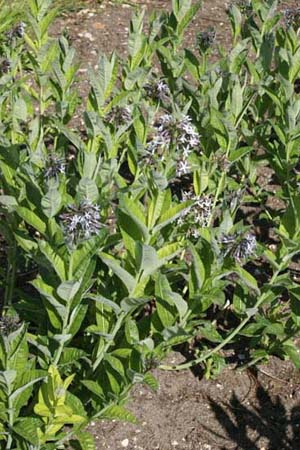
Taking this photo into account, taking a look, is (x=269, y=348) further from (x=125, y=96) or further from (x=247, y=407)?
(x=125, y=96)

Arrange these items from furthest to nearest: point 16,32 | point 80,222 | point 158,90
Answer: point 16,32 < point 158,90 < point 80,222

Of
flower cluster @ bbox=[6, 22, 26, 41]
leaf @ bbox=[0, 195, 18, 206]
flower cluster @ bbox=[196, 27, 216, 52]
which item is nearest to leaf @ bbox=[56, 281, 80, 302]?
leaf @ bbox=[0, 195, 18, 206]

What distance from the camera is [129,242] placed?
103 inches

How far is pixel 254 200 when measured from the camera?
4.02 meters

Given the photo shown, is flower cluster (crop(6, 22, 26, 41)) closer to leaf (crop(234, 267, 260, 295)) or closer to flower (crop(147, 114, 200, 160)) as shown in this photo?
flower (crop(147, 114, 200, 160))

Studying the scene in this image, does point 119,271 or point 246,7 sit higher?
point 246,7

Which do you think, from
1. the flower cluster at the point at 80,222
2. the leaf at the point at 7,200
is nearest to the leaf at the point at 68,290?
the flower cluster at the point at 80,222

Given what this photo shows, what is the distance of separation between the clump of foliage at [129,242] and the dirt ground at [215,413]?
0.32 feet

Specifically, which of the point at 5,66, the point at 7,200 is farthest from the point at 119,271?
the point at 5,66

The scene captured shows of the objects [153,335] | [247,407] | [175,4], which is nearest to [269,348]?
[247,407]

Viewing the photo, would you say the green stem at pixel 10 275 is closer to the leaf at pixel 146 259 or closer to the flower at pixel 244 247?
the leaf at pixel 146 259

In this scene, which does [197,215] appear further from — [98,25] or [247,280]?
[98,25]

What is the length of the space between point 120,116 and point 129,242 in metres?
0.82

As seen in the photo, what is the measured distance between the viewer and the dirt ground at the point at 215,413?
308 centimetres
